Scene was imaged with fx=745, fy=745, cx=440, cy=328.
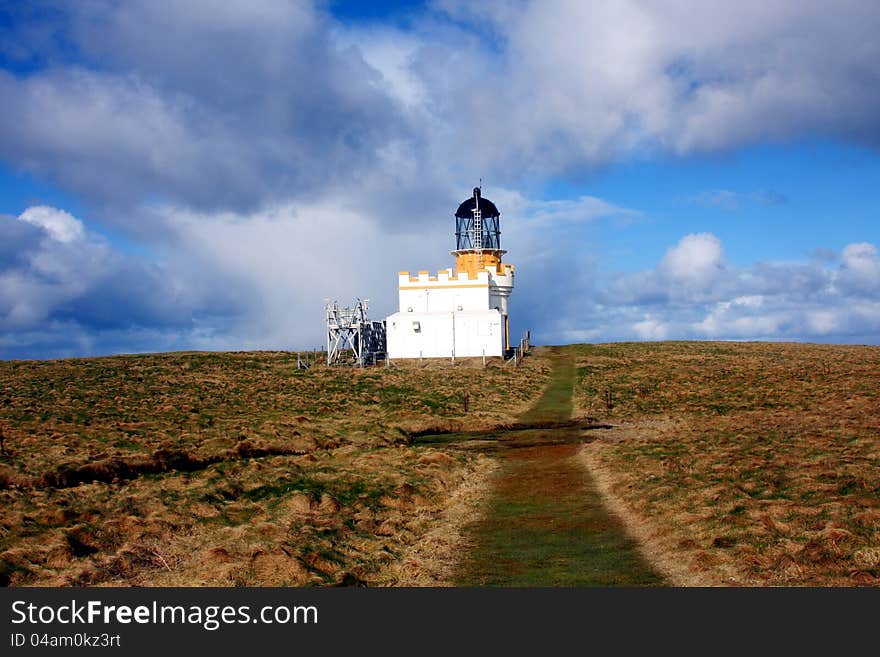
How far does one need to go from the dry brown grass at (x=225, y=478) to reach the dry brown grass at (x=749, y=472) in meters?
4.62

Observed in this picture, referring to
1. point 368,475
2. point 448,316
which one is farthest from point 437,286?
point 368,475

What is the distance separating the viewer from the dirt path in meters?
11.9

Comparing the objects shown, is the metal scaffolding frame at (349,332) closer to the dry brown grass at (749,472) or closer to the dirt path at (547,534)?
the dry brown grass at (749,472)

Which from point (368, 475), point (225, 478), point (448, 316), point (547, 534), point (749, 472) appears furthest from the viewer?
point (448, 316)

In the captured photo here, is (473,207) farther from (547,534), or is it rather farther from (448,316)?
(547,534)

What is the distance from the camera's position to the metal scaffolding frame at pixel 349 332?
59.2m

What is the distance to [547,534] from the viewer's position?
14.8 metres

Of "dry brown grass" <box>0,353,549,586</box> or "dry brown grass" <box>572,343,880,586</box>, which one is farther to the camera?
"dry brown grass" <box>0,353,549,586</box>

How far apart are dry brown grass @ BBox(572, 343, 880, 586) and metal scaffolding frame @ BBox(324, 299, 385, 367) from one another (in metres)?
20.8

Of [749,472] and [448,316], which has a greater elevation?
[448,316]

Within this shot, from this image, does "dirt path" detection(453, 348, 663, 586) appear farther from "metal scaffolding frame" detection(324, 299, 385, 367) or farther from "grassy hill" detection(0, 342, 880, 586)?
"metal scaffolding frame" detection(324, 299, 385, 367)

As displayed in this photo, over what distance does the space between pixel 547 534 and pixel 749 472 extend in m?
6.75

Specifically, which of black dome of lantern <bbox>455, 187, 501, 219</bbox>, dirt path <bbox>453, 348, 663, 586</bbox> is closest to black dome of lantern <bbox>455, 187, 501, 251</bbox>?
black dome of lantern <bbox>455, 187, 501, 219</bbox>

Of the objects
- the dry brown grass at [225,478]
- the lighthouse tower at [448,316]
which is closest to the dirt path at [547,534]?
the dry brown grass at [225,478]
